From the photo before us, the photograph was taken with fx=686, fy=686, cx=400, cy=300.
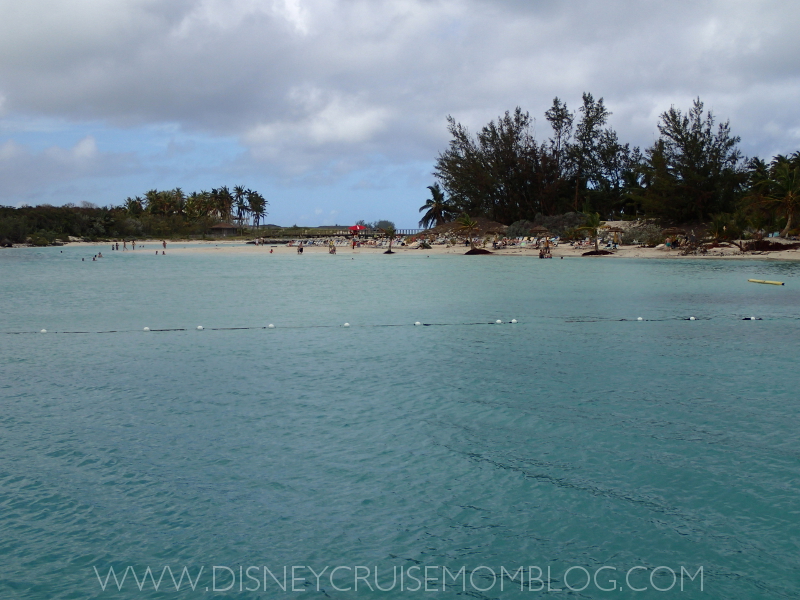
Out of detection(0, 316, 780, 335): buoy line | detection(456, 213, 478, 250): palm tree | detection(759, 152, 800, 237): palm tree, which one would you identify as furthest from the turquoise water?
detection(456, 213, 478, 250): palm tree

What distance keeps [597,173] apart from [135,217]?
82.0m

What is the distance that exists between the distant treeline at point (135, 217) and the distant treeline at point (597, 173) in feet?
178

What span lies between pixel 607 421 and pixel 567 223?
58762 mm

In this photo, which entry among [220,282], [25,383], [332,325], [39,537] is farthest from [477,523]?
[220,282]

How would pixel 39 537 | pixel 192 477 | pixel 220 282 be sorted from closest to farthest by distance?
pixel 39 537 → pixel 192 477 → pixel 220 282

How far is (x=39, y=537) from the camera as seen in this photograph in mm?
5926

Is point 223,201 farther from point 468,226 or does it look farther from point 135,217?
point 468,226

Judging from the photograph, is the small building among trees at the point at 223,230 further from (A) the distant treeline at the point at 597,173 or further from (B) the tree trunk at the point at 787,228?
(B) the tree trunk at the point at 787,228

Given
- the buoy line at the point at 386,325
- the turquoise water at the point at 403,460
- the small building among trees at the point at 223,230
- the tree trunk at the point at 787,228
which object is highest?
the small building among trees at the point at 223,230

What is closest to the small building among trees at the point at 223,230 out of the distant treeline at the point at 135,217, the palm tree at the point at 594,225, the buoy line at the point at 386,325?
the distant treeline at the point at 135,217

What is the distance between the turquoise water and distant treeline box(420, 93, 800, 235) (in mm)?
42168

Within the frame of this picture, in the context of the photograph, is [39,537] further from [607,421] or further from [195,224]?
[195,224]

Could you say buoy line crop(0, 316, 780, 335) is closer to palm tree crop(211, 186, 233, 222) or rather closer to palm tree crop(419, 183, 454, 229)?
palm tree crop(419, 183, 454, 229)

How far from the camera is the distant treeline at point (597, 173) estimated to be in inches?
2181
